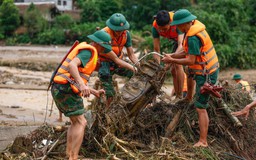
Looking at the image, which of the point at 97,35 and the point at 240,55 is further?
the point at 240,55

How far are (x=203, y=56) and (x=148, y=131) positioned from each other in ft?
4.87

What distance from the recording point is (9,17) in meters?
45.8

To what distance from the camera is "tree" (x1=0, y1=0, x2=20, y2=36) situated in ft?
149

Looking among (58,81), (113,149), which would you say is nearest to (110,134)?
(113,149)

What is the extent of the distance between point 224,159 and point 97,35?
2569mm

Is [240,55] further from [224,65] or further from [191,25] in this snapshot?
[191,25]

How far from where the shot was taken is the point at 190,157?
6.72 metres

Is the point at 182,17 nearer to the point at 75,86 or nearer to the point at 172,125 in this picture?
the point at 172,125

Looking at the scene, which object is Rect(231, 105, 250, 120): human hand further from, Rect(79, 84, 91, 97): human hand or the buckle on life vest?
Rect(79, 84, 91, 97): human hand

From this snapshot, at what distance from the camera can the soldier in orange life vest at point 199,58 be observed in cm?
689

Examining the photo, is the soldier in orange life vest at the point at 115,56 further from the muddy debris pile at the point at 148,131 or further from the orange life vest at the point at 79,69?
the orange life vest at the point at 79,69

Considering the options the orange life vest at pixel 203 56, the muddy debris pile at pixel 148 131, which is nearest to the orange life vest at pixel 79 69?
the muddy debris pile at pixel 148 131

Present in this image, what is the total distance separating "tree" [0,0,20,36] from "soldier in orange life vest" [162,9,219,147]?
4036 cm

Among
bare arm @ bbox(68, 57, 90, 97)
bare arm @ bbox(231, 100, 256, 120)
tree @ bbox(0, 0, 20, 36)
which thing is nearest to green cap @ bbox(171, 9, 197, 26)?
bare arm @ bbox(231, 100, 256, 120)
